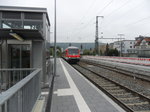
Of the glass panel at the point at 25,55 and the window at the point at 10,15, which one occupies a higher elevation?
the window at the point at 10,15

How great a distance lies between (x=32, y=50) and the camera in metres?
7.18

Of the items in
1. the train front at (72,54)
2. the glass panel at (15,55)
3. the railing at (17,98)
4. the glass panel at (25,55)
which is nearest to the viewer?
the railing at (17,98)

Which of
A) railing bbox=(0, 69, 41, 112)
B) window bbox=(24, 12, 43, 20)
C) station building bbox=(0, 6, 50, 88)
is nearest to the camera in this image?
railing bbox=(0, 69, 41, 112)

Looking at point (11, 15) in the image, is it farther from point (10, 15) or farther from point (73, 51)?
point (73, 51)

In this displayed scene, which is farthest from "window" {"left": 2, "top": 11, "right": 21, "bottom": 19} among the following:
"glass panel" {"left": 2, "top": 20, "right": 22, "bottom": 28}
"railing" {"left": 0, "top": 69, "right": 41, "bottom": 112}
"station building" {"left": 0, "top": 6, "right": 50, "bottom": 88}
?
"railing" {"left": 0, "top": 69, "right": 41, "bottom": 112}

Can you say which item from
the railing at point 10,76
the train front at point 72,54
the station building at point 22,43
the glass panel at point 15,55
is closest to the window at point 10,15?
the station building at point 22,43

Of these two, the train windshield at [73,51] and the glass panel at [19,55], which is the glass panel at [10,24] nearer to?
the glass panel at [19,55]

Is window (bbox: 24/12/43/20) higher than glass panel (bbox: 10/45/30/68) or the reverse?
higher

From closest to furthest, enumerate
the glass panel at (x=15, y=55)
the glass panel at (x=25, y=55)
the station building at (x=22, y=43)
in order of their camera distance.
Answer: the station building at (x=22, y=43), the glass panel at (x=15, y=55), the glass panel at (x=25, y=55)

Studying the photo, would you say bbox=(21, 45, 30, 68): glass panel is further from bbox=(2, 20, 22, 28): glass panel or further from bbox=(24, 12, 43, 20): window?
bbox=(24, 12, 43, 20): window

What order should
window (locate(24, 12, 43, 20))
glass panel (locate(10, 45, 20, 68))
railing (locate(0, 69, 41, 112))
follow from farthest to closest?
window (locate(24, 12, 43, 20)) → glass panel (locate(10, 45, 20, 68)) → railing (locate(0, 69, 41, 112))

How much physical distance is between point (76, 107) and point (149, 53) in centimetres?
4104

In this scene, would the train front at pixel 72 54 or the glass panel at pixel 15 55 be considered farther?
Result: the train front at pixel 72 54

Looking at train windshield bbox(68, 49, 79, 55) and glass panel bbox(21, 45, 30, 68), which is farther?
train windshield bbox(68, 49, 79, 55)
